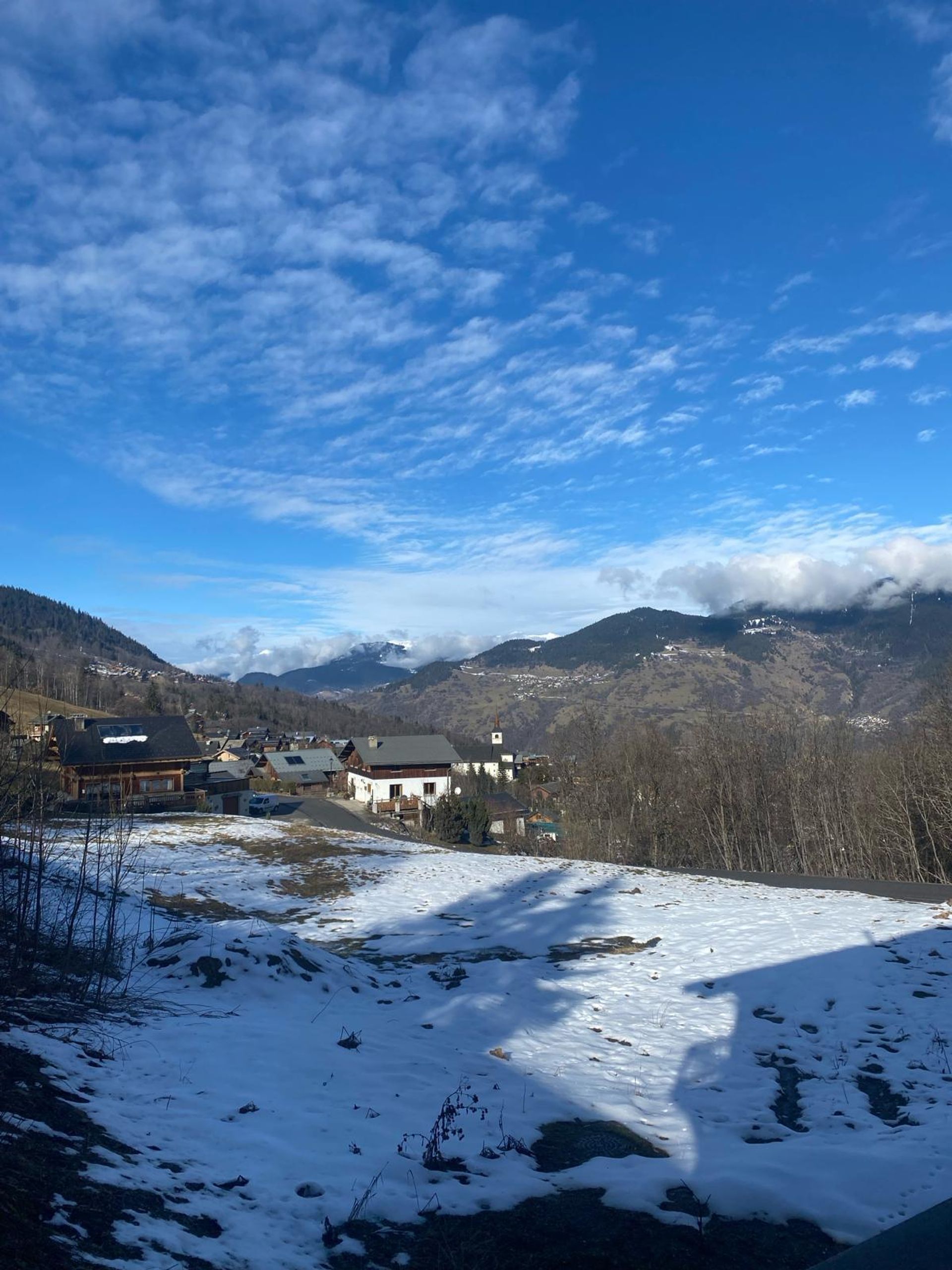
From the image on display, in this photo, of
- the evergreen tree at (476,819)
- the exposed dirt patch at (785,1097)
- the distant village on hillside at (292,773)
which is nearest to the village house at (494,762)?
the distant village on hillside at (292,773)

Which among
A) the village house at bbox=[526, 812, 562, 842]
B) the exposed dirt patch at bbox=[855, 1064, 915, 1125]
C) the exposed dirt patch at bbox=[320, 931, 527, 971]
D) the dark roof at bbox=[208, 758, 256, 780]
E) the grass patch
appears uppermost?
the grass patch

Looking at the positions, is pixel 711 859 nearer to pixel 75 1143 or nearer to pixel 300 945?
pixel 300 945

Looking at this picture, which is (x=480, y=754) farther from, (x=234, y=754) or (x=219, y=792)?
(x=219, y=792)

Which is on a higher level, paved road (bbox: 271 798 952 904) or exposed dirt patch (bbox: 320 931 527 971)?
paved road (bbox: 271 798 952 904)

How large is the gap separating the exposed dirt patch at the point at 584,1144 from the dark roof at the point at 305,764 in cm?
6971

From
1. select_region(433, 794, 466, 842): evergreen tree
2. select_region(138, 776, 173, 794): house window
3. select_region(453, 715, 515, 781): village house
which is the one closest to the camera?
select_region(138, 776, 173, 794): house window

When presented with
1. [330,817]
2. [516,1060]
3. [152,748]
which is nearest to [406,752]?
[330,817]

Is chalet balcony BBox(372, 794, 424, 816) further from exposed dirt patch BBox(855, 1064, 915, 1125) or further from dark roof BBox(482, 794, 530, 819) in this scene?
exposed dirt patch BBox(855, 1064, 915, 1125)

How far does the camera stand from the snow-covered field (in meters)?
4.39

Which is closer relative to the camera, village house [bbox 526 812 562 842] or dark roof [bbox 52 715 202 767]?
dark roof [bbox 52 715 202 767]

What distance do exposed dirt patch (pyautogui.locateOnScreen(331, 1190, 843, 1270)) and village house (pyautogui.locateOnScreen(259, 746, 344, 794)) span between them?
6981cm

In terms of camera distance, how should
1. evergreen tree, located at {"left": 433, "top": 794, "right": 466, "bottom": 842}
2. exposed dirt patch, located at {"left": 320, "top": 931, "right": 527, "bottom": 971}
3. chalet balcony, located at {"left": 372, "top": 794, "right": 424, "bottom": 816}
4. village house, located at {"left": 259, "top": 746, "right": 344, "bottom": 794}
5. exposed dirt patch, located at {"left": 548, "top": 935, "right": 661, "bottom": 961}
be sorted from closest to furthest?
1. exposed dirt patch, located at {"left": 320, "top": 931, "right": 527, "bottom": 971}
2. exposed dirt patch, located at {"left": 548, "top": 935, "right": 661, "bottom": 961}
3. evergreen tree, located at {"left": 433, "top": 794, "right": 466, "bottom": 842}
4. chalet balcony, located at {"left": 372, "top": 794, "right": 424, "bottom": 816}
5. village house, located at {"left": 259, "top": 746, "right": 344, "bottom": 794}

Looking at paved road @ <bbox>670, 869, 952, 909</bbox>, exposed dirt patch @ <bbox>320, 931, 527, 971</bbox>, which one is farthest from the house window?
exposed dirt patch @ <bbox>320, 931, 527, 971</bbox>

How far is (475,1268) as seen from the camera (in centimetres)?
364
